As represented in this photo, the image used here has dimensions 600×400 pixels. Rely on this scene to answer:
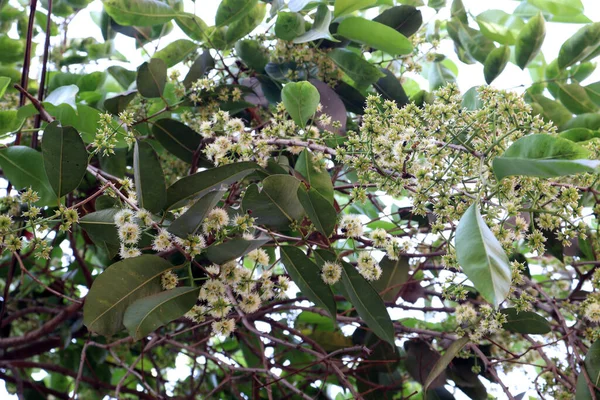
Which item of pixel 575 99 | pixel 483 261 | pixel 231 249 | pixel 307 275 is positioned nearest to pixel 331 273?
pixel 307 275

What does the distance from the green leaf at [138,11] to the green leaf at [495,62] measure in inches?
28.4

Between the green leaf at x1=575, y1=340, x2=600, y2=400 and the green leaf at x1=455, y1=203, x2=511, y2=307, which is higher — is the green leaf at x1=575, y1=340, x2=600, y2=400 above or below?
below

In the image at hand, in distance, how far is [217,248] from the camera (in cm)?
80

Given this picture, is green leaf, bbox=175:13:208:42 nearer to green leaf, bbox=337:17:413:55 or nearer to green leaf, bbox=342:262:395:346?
green leaf, bbox=337:17:413:55

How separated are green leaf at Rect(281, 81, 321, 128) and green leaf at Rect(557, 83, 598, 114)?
0.85 metres

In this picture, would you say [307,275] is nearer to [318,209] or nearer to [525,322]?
[318,209]

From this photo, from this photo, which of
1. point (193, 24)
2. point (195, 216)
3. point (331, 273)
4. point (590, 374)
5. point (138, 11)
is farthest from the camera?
point (193, 24)

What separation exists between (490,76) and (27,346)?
129 cm

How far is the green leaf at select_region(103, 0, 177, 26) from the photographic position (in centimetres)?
127

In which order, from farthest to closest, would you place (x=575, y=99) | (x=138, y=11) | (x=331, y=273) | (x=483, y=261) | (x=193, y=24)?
1. (x=575, y=99)
2. (x=193, y=24)
3. (x=138, y=11)
4. (x=331, y=273)
5. (x=483, y=261)

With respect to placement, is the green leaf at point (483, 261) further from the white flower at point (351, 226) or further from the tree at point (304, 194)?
the white flower at point (351, 226)

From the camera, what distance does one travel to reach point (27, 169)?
1.01 metres

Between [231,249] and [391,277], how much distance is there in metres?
0.59

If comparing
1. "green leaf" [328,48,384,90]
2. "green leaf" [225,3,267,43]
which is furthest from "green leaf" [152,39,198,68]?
"green leaf" [328,48,384,90]
